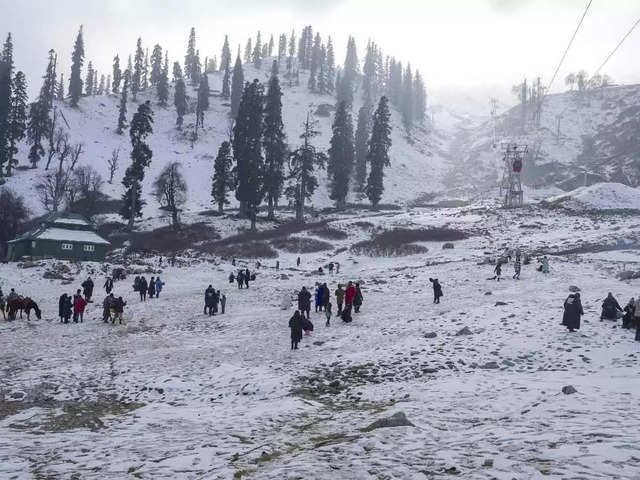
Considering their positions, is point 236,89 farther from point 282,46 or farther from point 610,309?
point 610,309

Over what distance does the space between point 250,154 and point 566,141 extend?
284ft

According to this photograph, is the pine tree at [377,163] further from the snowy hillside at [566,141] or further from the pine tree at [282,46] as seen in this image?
the pine tree at [282,46]

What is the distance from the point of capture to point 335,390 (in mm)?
11781

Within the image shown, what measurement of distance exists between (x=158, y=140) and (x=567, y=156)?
86.3m

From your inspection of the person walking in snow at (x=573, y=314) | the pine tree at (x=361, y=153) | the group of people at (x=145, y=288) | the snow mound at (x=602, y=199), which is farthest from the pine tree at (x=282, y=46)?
the person walking in snow at (x=573, y=314)

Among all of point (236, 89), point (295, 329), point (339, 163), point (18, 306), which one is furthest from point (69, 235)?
point (236, 89)

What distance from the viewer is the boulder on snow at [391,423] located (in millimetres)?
8422

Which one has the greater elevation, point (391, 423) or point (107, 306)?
point (107, 306)

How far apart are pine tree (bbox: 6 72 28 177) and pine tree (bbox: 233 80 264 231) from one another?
36779 mm

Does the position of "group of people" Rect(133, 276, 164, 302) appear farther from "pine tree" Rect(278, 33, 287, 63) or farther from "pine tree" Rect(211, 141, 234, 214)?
"pine tree" Rect(278, 33, 287, 63)

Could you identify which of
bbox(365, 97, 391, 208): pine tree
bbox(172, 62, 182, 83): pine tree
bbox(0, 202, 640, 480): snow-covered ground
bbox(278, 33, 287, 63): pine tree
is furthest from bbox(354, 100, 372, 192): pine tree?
bbox(278, 33, 287, 63): pine tree

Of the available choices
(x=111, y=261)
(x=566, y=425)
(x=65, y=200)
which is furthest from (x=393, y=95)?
(x=566, y=425)

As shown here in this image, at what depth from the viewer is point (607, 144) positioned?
4045 inches

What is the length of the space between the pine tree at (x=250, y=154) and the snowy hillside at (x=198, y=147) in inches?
692
